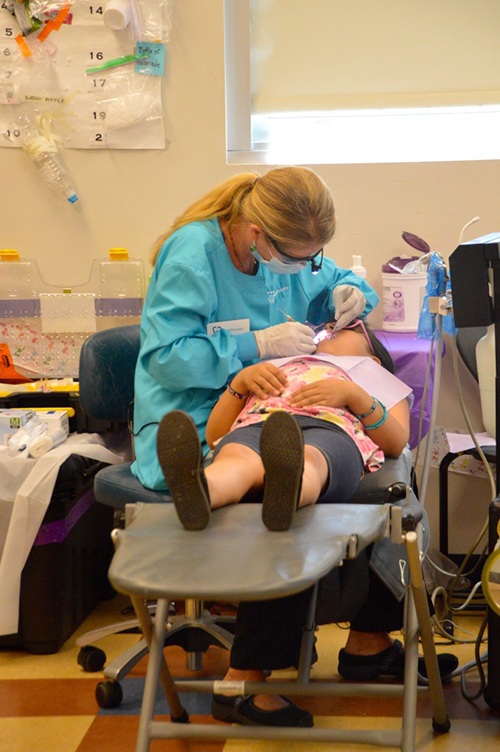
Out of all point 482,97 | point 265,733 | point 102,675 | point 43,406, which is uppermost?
point 482,97

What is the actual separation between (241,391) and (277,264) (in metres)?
0.34

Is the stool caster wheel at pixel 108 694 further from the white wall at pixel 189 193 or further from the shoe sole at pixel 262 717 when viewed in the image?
the white wall at pixel 189 193

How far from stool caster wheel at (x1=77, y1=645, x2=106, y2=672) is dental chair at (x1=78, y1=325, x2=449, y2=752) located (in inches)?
0.4

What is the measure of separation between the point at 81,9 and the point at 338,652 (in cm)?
212

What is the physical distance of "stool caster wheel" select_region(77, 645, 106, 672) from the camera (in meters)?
2.15

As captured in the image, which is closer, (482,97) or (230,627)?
(230,627)

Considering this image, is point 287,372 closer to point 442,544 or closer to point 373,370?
point 373,370

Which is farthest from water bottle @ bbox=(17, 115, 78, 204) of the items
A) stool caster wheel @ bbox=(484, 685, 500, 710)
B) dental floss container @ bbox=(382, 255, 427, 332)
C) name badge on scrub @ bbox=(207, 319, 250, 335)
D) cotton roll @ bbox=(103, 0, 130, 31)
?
stool caster wheel @ bbox=(484, 685, 500, 710)

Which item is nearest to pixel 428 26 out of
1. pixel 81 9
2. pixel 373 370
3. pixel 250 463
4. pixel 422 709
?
pixel 81 9

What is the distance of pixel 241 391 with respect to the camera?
1952 millimetres

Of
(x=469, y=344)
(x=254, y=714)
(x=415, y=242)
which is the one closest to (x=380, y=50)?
(x=415, y=242)

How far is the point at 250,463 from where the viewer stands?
5.13 feet

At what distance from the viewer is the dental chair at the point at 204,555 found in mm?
1155

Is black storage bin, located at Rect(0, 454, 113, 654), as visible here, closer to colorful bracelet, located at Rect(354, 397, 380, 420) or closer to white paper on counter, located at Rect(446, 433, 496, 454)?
colorful bracelet, located at Rect(354, 397, 380, 420)
